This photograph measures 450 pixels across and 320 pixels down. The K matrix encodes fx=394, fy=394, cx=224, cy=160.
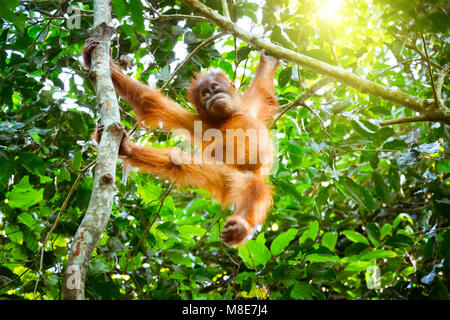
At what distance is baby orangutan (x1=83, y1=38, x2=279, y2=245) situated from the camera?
351 cm

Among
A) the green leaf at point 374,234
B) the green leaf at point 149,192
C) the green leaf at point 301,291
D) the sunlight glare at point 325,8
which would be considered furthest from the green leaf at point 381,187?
the green leaf at point 149,192

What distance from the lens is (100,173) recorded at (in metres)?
2.07

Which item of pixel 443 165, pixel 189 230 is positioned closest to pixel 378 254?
pixel 443 165

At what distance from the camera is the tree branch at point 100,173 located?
64.7 inches

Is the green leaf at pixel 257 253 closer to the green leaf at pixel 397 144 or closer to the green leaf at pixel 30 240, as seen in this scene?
the green leaf at pixel 397 144

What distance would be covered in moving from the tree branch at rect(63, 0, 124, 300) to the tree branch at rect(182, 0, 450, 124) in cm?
68

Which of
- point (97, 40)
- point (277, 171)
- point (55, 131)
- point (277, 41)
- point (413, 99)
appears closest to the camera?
point (413, 99)

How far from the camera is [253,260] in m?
3.59

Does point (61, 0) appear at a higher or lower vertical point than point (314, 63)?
higher

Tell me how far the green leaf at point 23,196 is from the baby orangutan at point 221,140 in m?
1.07

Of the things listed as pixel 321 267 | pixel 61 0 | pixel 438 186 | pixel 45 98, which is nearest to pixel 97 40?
pixel 61 0

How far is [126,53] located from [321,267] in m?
2.66

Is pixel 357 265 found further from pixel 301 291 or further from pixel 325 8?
pixel 325 8

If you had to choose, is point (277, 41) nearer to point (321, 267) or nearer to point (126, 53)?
point (126, 53)
